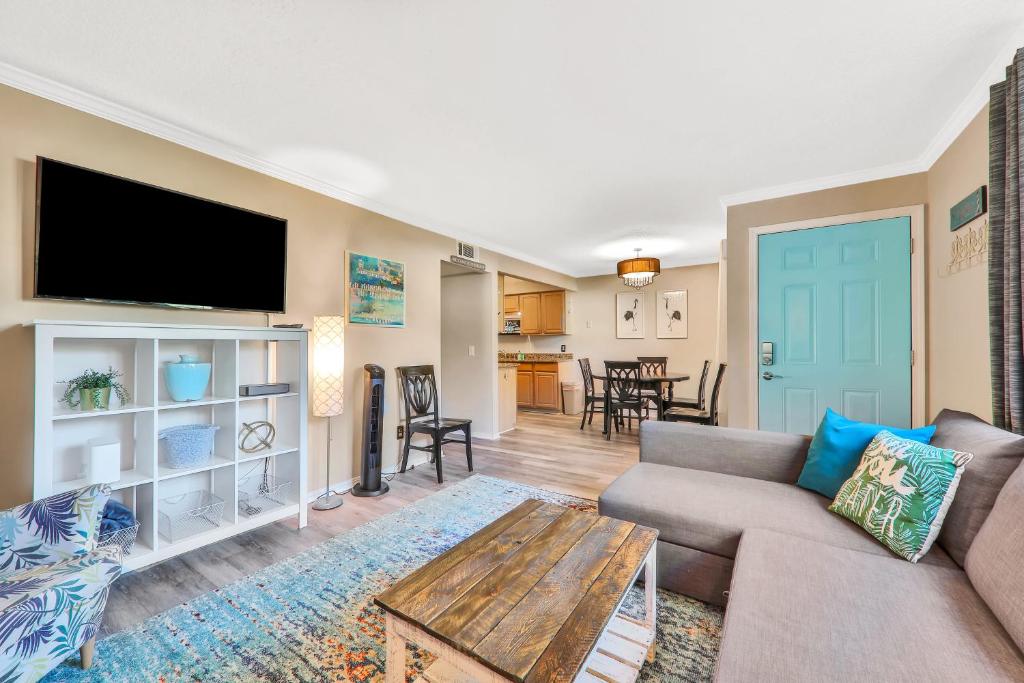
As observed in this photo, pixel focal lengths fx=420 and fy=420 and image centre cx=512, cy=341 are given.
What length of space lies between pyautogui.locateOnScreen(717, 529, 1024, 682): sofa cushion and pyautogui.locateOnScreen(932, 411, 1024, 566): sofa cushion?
0.12 m

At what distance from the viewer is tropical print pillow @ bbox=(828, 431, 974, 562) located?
56.0 inches

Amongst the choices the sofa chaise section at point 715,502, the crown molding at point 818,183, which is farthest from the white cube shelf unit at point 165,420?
the crown molding at point 818,183

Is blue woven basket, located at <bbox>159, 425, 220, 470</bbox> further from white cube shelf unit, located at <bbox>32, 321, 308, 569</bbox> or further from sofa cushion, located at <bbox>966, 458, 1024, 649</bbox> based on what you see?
sofa cushion, located at <bbox>966, 458, 1024, 649</bbox>

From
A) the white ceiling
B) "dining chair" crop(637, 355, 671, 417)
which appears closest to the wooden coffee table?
the white ceiling

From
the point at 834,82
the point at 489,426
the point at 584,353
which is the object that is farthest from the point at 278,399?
the point at 584,353

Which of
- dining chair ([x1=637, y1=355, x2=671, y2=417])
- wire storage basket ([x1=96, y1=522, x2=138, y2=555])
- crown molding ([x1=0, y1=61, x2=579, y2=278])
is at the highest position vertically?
crown molding ([x1=0, y1=61, x2=579, y2=278])

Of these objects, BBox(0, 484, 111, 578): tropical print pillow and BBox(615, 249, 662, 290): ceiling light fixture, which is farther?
BBox(615, 249, 662, 290): ceiling light fixture

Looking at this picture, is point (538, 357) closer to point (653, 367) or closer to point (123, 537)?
point (653, 367)

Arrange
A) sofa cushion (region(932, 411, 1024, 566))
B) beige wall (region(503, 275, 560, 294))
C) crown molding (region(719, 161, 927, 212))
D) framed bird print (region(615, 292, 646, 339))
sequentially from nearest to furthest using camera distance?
1. sofa cushion (region(932, 411, 1024, 566))
2. crown molding (region(719, 161, 927, 212))
3. framed bird print (region(615, 292, 646, 339))
4. beige wall (region(503, 275, 560, 294))

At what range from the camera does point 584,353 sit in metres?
7.35

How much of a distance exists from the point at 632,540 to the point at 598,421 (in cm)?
475

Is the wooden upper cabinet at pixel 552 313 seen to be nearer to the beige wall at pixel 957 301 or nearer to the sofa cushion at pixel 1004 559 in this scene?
the beige wall at pixel 957 301

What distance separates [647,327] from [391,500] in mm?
4948

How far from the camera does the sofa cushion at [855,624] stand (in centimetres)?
95
